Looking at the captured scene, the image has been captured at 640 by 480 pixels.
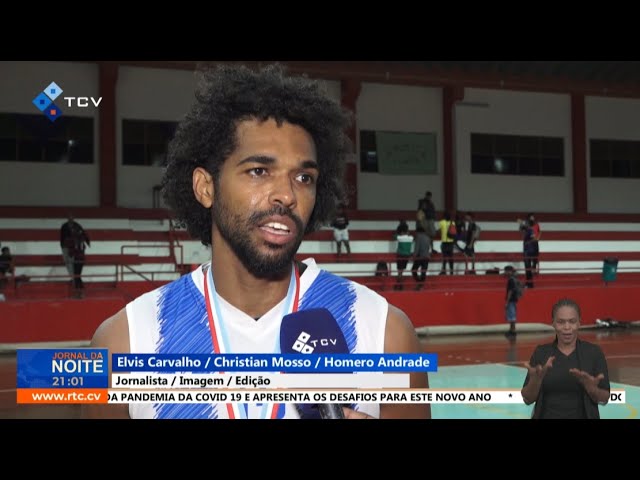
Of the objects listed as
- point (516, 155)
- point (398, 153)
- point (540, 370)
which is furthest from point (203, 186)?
point (516, 155)

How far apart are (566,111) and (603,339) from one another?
40.2ft

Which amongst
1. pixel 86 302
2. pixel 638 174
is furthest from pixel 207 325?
pixel 638 174

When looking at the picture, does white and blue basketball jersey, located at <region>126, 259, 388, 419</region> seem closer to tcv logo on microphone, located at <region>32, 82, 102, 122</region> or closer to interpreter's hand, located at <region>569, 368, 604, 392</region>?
interpreter's hand, located at <region>569, 368, 604, 392</region>

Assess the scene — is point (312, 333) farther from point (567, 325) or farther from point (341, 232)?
point (341, 232)

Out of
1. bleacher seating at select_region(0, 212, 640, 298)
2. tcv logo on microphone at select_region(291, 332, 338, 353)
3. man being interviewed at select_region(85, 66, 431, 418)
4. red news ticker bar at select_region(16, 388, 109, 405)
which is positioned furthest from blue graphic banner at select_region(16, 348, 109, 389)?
bleacher seating at select_region(0, 212, 640, 298)

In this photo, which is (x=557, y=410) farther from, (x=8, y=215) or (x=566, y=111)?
(x=566, y=111)

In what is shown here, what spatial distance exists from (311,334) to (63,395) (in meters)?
1.22

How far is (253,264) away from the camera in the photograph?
2352mm

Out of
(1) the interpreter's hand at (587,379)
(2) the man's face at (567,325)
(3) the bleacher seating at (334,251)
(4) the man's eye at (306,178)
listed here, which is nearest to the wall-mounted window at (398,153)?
(3) the bleacher seating at (334,251)

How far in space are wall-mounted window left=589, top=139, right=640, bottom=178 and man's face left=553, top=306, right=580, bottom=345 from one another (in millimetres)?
22473

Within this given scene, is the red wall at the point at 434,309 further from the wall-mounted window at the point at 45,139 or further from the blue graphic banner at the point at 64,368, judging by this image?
the blue graphic banner at the point at 64,368

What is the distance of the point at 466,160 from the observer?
23594 millimetres
